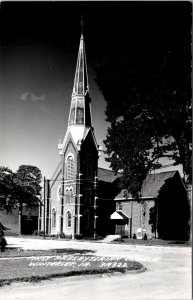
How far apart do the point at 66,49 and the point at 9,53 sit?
1.41m

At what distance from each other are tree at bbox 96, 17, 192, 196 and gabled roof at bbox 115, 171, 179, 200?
2.84 feet

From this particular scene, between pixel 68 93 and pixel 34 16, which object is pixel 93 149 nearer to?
pixel 68 93

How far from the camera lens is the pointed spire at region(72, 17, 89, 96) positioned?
10.4 meters

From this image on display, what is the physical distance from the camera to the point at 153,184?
17.4m

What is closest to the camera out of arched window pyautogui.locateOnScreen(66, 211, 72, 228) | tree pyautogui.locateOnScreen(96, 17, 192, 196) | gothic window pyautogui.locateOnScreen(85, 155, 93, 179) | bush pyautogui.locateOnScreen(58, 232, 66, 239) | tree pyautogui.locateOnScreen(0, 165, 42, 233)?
tree pyautogui.locateOnScreen(96, 17, 192, 196)

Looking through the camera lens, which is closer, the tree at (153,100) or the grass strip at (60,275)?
the tree at (153,100)

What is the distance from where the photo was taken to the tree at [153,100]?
10.3 metres

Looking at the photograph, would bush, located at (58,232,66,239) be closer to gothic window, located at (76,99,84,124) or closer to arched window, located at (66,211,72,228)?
arched window, located at (66,211,72,228)

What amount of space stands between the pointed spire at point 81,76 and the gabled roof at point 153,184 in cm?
359

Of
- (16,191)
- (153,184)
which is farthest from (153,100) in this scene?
(16,191)

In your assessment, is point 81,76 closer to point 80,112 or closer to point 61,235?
point 80,112

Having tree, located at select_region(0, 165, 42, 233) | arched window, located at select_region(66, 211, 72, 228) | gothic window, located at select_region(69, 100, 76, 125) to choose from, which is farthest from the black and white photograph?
arched window, located at select_region(66, 211, 72, 228)

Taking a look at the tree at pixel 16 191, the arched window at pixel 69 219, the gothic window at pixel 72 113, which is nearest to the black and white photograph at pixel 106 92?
the gothic window at pixel 72 113

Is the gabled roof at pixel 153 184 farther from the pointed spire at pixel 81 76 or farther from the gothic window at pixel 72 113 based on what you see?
the pointed spire at pixel 81 76
